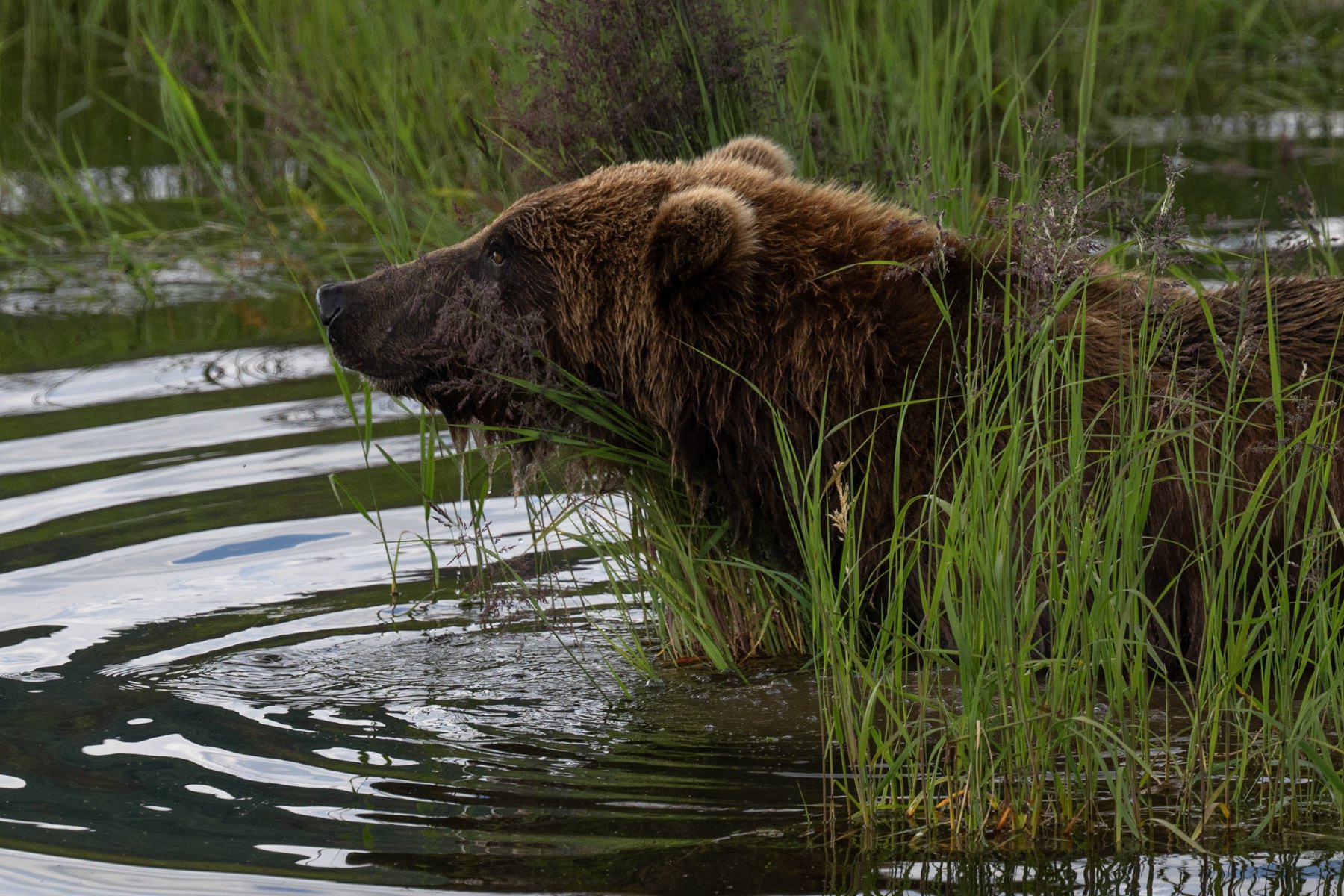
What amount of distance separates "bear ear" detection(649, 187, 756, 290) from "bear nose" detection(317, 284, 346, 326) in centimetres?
101

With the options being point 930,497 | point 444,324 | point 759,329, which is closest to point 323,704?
point 444,324

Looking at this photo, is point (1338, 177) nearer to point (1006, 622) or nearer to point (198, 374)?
point (198, 374)

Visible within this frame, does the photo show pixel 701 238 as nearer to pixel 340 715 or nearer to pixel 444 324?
pixel 444 324

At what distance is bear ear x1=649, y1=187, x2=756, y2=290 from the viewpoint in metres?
4.77

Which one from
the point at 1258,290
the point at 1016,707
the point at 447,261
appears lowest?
the point at 1016,707

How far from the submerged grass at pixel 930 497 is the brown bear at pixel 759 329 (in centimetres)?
10

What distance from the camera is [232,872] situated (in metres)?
3.84

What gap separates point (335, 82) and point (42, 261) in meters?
2.00

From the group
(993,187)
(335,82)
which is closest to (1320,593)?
(993,187)

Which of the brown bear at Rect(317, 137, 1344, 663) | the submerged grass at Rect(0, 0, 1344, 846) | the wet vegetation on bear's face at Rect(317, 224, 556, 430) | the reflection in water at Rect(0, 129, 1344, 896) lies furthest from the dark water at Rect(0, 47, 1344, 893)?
the brown bear at Rect(317, 137, 1344, 663)

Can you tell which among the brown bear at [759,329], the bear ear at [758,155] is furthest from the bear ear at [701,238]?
the bear ear at [758,155]

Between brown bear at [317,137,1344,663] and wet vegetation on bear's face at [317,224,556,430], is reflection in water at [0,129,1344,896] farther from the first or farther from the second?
brown bear at [317,137,1344,663]

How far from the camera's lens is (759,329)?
16.3ft

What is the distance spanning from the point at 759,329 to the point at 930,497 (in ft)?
4.04
